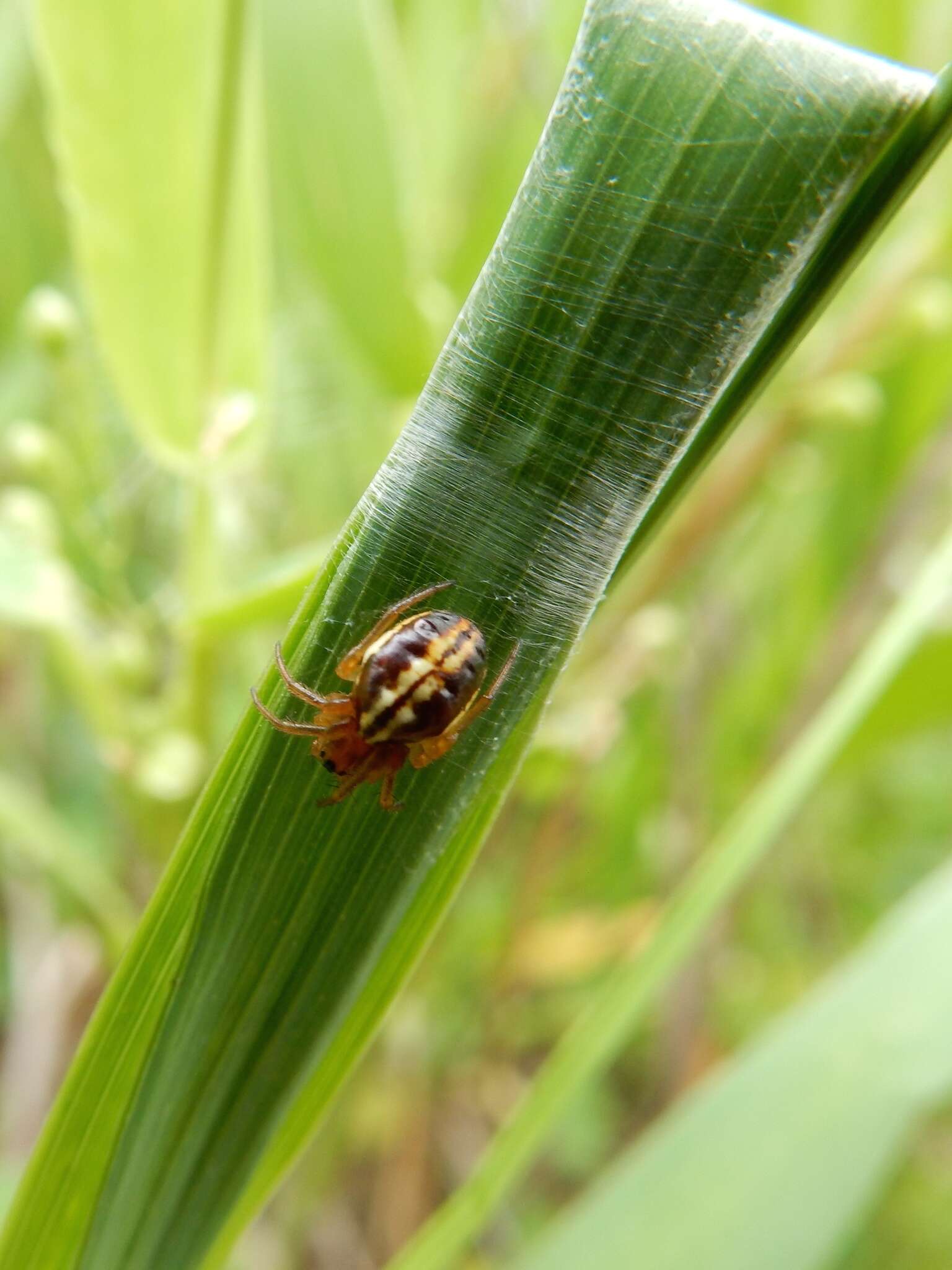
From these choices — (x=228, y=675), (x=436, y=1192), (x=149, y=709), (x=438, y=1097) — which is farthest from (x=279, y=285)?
(x=436, y=1192)

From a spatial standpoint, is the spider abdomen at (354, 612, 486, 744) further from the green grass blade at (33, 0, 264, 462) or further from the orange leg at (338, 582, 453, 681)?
the green grass blade at (33, 0, 264, 462)

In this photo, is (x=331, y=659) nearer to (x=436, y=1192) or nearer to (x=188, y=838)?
(x=188, y=838)

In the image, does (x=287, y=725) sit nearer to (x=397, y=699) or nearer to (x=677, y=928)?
(x=397, y=699)

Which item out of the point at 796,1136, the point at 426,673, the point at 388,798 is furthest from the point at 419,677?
the point at 796,1136

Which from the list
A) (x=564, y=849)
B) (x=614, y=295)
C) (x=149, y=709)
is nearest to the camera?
Answer: (x=614, y=295)

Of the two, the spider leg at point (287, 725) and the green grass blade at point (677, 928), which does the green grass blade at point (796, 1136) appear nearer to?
the green grass blade at point (677, 928)

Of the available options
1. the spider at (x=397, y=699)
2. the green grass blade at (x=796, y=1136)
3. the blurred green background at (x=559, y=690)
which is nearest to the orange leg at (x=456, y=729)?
the spider at (x=397, y=699)

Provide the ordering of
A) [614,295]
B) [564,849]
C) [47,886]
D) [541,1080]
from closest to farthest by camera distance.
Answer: [614,295]
[541,1080]
[47,886]
[564,849]
